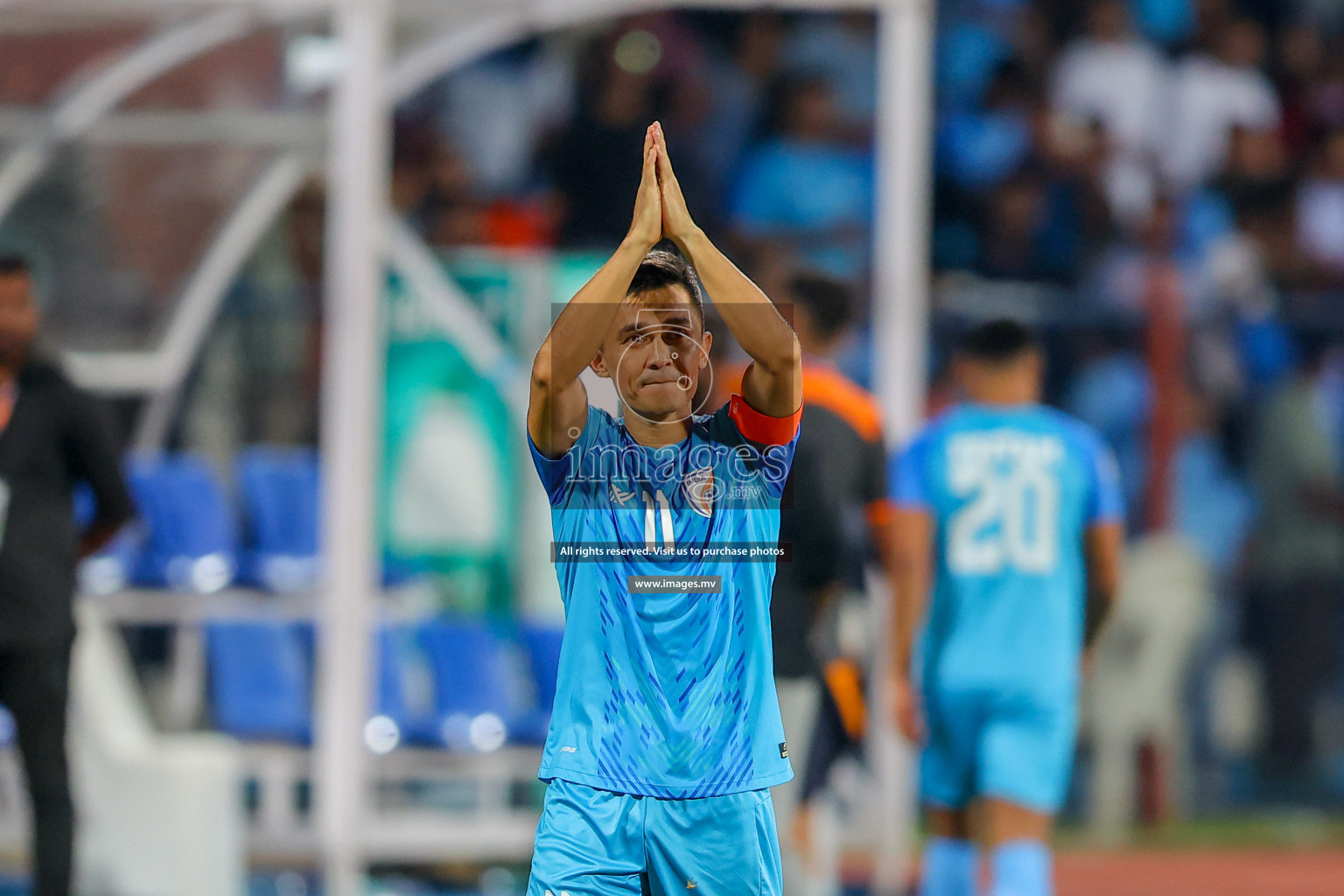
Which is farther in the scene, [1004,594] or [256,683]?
[256,683]

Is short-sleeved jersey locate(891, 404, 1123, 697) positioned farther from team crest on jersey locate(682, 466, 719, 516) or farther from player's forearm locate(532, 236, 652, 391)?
player's forearm locate(532, 236, 652, 391)

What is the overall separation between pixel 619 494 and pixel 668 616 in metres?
0.23

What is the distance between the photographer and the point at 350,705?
312 inches

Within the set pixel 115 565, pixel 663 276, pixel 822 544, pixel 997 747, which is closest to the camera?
pixel 663 276

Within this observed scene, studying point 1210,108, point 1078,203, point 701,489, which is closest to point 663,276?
point 701,489

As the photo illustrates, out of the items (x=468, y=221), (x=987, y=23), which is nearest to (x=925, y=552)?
(x=468, y=221)

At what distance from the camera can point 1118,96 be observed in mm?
11633

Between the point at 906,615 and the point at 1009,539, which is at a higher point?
the point at 1009,539

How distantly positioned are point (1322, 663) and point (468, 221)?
4.95m

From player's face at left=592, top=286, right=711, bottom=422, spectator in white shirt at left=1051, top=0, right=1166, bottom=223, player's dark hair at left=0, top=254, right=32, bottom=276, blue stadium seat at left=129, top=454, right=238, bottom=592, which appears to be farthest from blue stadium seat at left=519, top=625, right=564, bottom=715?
player's face at left=592, top=286, right=711, bottom=422

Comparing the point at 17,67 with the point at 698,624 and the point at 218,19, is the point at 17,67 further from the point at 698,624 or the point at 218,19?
the point at 698,624

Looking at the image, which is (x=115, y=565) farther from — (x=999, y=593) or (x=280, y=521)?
(x=999, y=593)

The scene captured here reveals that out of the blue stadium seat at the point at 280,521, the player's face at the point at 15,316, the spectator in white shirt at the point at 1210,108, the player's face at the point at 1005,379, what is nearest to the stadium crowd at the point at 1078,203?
the spectator in white shirt at the point at 1210,108

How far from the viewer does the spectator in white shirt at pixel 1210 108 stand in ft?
38.5
